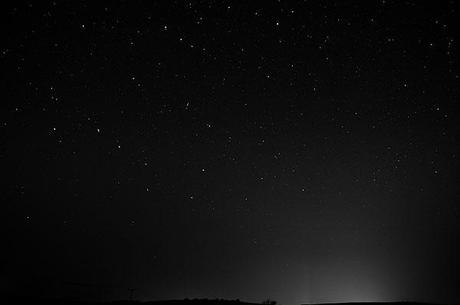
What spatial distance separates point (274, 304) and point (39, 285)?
32.5 meters

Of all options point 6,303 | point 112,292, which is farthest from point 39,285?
point 6,303

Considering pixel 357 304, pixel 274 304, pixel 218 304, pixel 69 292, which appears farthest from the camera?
pixel 69 292

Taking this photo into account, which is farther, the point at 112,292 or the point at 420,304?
the point at 112,292

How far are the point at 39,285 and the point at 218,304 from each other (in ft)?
112

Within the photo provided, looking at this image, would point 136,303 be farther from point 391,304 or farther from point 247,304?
point 391,304

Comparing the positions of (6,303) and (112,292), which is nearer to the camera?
(6,303)

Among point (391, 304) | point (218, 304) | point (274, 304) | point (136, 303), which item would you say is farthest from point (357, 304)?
point (136, 303)

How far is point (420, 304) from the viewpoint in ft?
33.0

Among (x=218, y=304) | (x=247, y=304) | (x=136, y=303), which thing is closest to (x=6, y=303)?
(x=136, y=303)

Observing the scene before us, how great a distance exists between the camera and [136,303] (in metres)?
10.9

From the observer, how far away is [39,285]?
1512 inches

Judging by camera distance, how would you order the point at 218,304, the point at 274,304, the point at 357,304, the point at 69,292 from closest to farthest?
1. the point at 218,304
2. the point at 357,304
3. the point at 274,304
4. the point at 69,292

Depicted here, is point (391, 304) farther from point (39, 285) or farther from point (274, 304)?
point (39, 285)

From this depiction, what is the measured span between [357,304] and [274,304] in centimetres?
271
